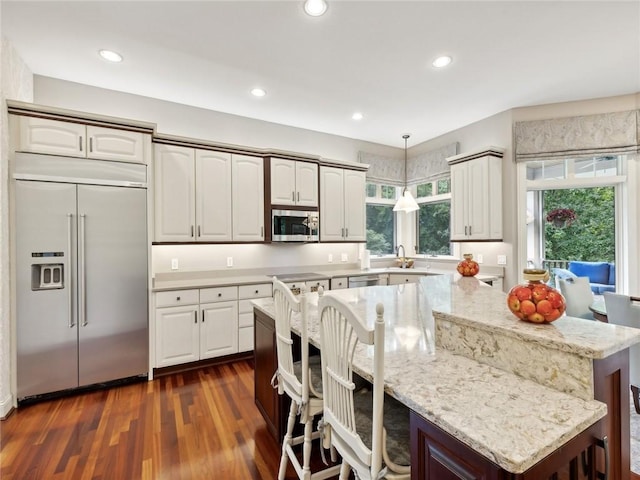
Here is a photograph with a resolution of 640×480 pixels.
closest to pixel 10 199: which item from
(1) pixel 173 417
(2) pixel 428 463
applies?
(1) pixel 173 417

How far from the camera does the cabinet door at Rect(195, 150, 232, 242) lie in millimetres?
3539

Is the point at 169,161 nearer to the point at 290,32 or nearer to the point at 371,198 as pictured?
the point at 290,32

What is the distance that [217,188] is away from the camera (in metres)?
3.64

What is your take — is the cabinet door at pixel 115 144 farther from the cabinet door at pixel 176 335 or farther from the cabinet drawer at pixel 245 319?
the cabinet drawer at pixel 245 319

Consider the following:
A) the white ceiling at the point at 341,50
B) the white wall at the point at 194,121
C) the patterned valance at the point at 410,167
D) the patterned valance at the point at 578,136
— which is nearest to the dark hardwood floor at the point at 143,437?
the white wall at the point at 194,121

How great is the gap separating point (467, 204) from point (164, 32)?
3951mm

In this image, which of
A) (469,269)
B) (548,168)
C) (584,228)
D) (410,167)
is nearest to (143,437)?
(469,269)

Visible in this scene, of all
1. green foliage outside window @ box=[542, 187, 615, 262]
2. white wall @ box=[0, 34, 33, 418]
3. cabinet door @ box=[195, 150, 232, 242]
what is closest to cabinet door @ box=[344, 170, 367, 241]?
cabinet door @ box=[195, 150, 232, 242]

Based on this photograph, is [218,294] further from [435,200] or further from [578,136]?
[578,136]

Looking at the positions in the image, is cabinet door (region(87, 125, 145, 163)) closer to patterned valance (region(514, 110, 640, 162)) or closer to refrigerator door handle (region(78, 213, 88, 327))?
refrigerator door handle (region(78, 213, 88, 327))

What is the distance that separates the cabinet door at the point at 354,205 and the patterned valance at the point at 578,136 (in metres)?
2.09

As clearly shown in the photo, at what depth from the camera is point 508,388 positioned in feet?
3.44

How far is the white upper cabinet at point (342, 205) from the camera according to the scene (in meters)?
4.40

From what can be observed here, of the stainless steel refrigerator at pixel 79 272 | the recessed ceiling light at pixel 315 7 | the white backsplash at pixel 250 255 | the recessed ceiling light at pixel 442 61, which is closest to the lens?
the recessed ceiling light at pixel 315 7
